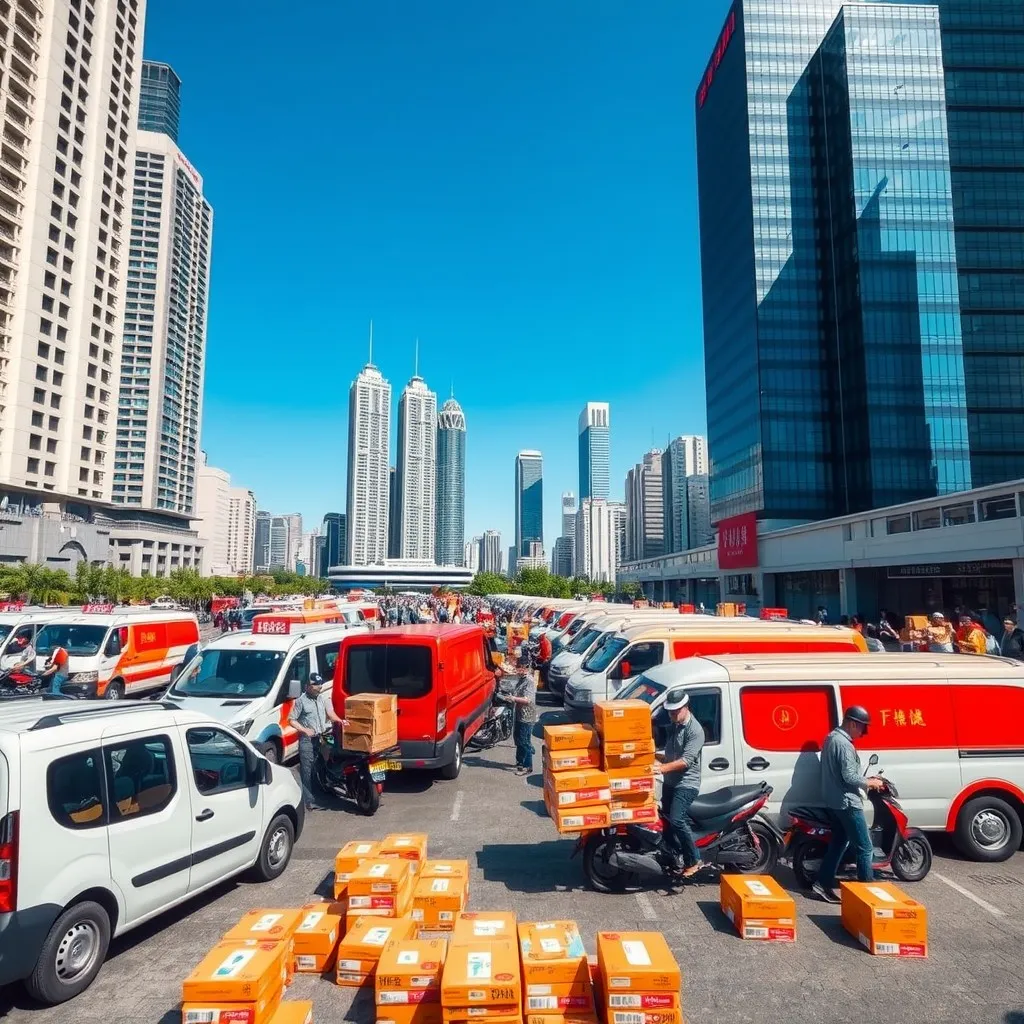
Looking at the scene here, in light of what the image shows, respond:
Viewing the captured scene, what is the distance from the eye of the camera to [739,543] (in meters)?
51.4

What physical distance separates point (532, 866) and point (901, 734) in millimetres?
4136

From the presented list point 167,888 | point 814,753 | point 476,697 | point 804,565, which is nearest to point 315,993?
point 167,888

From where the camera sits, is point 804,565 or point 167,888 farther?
point 804,565

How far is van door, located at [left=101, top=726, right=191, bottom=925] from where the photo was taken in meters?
4.95

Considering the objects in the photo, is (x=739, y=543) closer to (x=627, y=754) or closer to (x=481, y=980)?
(x=627, y=754)

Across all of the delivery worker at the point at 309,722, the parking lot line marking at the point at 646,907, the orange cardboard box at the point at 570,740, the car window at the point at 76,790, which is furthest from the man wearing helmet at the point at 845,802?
the car window at the point at 76,790

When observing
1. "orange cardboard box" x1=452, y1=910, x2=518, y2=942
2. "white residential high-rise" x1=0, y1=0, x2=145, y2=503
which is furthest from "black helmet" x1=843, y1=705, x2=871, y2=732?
"white residential high-rise" x1=0, y1=0, x2=145, y2=503

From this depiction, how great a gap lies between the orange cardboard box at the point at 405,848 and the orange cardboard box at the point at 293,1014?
6.22 feet

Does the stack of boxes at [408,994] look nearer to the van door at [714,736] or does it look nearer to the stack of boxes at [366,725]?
the van door at [714,736]

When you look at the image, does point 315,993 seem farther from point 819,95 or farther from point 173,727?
point 819,95

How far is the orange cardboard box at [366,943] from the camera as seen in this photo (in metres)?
4.73

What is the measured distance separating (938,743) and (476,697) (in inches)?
293

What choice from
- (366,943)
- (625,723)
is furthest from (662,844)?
(366,943)

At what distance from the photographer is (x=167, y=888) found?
5.32m
